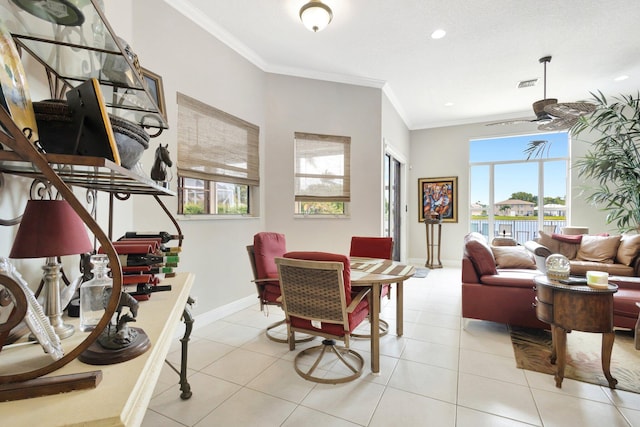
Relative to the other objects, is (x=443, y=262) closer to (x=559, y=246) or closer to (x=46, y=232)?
(x=559, y=246)

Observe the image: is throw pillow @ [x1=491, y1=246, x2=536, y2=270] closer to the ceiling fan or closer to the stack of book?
the ceiling fan

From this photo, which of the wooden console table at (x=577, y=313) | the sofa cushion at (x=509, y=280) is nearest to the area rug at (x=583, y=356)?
the wooden console table at (x=577, y=313)

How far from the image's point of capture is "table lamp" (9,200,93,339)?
0.80m

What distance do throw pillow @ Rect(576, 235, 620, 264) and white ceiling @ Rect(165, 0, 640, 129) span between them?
2395mm

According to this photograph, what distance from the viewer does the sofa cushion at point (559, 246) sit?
4109 millimetres

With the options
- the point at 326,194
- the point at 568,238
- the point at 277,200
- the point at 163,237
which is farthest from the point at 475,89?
the point at 163,237

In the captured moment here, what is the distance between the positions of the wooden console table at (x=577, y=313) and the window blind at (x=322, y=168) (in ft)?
9.08

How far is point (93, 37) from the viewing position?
105 centimetres

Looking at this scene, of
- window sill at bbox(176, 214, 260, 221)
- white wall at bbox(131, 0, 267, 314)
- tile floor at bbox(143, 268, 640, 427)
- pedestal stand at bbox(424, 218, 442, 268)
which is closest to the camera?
tile floor at bbox(143, 268, 640, 427)

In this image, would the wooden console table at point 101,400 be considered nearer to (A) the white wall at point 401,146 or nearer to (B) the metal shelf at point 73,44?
(B) the metal shelf at point 73,44

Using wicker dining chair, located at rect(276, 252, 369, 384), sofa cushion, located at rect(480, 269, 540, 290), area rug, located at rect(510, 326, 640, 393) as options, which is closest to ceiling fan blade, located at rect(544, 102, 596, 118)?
sofa cushion, located at rect(480, 269, 540, 290)

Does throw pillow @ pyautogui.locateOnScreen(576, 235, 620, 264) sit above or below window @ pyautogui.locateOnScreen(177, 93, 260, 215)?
below

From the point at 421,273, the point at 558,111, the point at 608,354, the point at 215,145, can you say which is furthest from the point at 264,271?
the point at 421,273

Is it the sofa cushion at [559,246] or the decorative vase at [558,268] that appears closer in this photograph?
the decorative vase at [558,268]
